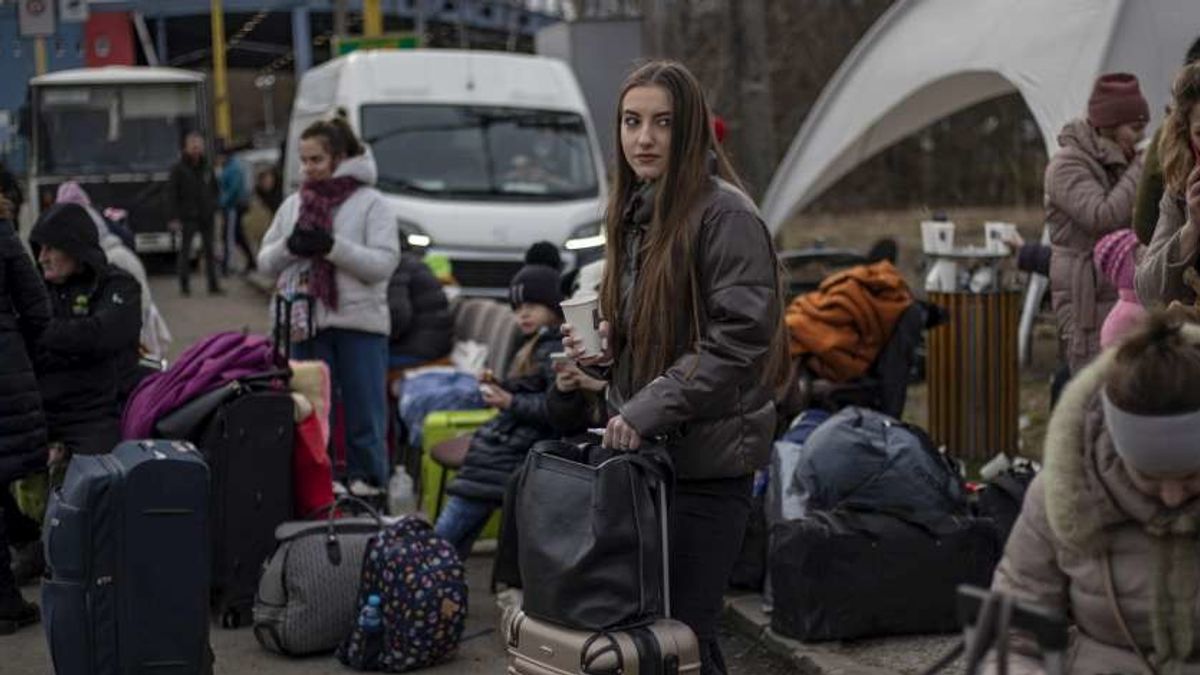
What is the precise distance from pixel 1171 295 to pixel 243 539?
3.83 meters

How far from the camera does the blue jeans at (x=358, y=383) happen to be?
915 centimetres

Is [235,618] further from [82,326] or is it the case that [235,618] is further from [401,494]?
[401,494]

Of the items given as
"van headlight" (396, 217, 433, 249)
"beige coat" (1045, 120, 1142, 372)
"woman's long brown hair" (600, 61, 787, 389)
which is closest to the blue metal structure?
"van headlight" (396, 217, 433, 249)

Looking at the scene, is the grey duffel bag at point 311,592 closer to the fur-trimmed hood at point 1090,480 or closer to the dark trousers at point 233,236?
the fur-trimmed hood at point 1090,480

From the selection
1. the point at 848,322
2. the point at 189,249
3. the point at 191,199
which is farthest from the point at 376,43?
the point at 848,322

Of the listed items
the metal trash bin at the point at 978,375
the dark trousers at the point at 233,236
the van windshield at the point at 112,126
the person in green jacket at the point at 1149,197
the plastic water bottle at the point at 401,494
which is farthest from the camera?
the dark trousers at the point at 233,236

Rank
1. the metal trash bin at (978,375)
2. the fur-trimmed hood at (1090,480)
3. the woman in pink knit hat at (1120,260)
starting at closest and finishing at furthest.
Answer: the fur-trimmed hood at (1090,480), the woman in pink knit hat at (1120,260), the metal trash bin at (978,375)

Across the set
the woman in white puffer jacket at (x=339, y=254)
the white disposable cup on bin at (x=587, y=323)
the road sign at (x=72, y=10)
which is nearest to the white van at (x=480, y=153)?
the road sign at (x=72, y=10)

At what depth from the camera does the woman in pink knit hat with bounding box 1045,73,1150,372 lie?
25.4ft

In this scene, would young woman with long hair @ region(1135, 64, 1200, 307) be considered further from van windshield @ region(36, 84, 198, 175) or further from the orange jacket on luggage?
van windshield @ region(36, 84, 198, 175)

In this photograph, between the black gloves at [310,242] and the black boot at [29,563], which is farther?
the black gloves at [310,242]

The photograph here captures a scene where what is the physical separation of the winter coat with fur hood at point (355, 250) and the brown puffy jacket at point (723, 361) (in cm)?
412

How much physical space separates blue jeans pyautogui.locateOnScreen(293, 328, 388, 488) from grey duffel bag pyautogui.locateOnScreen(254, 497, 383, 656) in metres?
1.95

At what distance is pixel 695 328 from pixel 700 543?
54 cm
